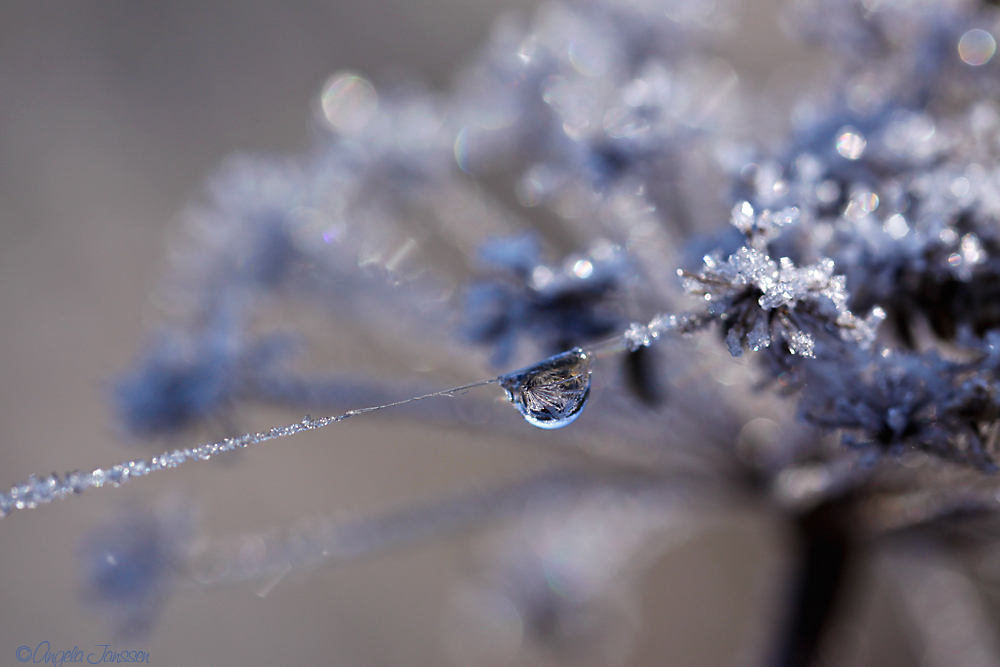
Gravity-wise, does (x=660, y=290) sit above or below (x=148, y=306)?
below

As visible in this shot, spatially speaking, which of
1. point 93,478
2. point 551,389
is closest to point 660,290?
point 551,389

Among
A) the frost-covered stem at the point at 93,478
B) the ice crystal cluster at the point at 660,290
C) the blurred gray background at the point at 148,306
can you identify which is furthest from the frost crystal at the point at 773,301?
the blurred gray background at the point at 148,306

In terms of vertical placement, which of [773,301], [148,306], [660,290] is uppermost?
[148,306]

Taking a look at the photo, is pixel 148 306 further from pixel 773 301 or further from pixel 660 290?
pixel 773 301

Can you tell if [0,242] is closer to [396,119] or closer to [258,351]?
[396,119]

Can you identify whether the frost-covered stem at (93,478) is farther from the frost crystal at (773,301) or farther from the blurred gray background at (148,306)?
the blurred gray background at (148,306)

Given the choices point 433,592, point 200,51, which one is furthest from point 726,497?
point 200,51

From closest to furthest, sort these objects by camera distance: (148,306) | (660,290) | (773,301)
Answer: (773,301) → (660,290) → (148,306)
